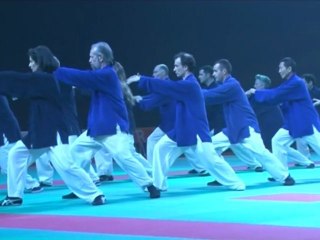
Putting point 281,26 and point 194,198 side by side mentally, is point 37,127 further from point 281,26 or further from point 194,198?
point 281,26

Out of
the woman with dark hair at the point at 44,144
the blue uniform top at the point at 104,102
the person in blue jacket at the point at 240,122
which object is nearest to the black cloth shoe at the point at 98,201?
the woman with dark hair at the point at 44,144

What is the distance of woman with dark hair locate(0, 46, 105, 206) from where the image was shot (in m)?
7.72

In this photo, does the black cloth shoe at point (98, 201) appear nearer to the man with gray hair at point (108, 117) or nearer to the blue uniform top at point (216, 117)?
the man with gray hair at point (108, 117)

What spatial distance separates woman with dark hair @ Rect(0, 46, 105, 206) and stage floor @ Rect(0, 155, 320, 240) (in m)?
0.19

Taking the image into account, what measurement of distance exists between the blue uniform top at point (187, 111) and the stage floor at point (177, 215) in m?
0.72

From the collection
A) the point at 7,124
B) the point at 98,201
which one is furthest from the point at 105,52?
the point at 7,124

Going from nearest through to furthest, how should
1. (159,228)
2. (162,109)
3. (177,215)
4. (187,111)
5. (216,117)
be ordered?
(159,228)
(177,215)
(187,111)
(162,109)
(216,117)

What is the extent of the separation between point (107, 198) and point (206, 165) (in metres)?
1.34

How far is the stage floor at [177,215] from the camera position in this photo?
5.76m

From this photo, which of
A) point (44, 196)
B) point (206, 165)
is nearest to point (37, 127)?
point (44, 196)

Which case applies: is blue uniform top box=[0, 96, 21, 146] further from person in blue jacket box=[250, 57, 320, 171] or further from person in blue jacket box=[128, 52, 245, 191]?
person in blue jacket box=[250, 57, 320, 171]

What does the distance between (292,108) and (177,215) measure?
459 centimetres

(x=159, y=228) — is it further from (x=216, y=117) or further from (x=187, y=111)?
(x=216, y=117)

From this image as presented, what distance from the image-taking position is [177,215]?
689 cm
